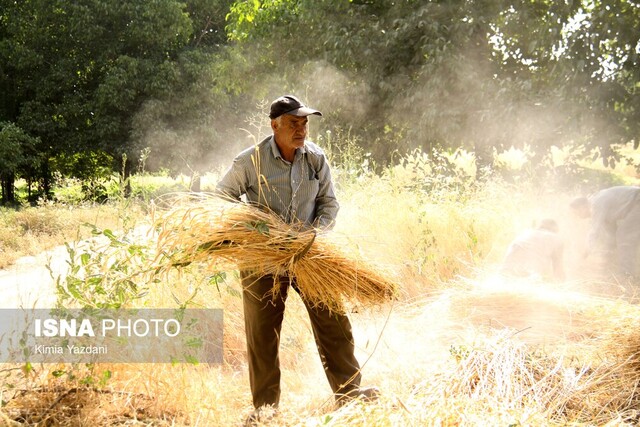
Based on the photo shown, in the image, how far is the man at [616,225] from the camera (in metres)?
5.51

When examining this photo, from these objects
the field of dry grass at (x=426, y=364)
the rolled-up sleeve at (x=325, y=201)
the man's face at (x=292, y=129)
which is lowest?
the field of dry grass at (x=426, y=364)

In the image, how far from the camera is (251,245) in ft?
8.66

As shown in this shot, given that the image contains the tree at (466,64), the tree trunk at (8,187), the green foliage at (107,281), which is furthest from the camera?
the tree trunk at (8,187)

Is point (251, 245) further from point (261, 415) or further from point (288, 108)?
point (261, 415)

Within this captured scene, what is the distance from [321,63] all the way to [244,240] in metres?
7.67

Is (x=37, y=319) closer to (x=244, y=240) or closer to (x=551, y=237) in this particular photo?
(x=244, y=240)

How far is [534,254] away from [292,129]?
116 inches

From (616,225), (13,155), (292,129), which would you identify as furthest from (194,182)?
(292,129)

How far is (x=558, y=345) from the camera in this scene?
11.5 ft

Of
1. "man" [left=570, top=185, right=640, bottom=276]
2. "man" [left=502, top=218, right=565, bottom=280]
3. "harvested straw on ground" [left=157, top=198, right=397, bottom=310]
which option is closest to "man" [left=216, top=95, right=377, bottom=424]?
"harvested straw on ground" [left=157, top=198, right=397, bottom=310]

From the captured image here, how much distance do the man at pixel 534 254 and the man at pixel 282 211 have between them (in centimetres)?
240

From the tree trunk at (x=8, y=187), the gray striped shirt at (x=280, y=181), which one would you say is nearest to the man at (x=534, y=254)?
the gray striped shirt at (x=280, y=181)

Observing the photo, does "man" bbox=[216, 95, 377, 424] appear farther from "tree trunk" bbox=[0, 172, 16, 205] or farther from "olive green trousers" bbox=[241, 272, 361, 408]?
"tree trunk" bbox=[0, 172, 16, 205]

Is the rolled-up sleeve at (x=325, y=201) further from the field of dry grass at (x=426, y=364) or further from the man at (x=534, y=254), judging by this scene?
the man at (x=534, y=254)
